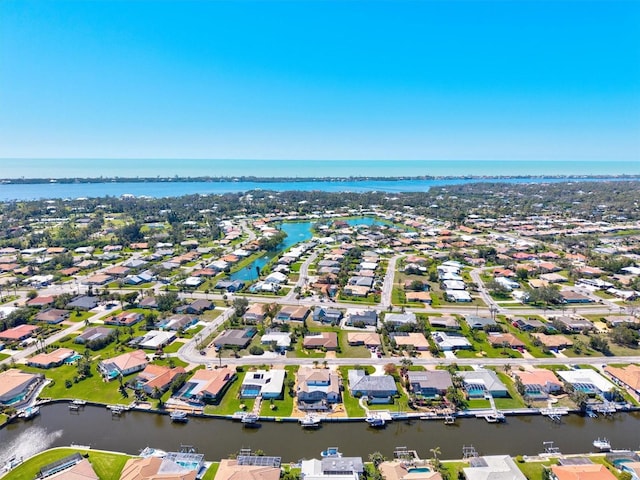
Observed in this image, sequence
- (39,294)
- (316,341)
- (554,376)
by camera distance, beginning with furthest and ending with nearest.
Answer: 1. (39,294)
2. (316,341)
3. (554,376)

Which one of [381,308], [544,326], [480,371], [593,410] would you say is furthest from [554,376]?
[381,308]

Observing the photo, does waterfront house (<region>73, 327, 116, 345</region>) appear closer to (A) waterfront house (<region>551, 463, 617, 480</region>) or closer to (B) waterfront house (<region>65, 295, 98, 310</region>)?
(B) waterfront house (<region>65, 295, 98, 310</region>)

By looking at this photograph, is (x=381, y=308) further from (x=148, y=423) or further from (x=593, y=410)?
(x=148, y=423)

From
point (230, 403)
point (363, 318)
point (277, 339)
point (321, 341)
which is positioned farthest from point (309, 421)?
point (363, 318)

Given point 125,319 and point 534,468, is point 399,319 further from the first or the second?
point 125,319

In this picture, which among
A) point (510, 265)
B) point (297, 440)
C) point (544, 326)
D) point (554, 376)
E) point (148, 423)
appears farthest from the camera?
point (510, 265)

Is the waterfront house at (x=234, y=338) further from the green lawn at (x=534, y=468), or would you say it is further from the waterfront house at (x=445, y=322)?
the green lawn at (x=534, y=468)

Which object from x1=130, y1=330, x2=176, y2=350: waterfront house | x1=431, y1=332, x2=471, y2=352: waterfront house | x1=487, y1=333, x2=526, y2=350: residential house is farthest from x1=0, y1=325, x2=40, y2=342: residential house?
x1=487, y1=333, x2=526, y2=350: residential house

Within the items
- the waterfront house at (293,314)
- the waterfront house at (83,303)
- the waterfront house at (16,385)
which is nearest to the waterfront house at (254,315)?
the waterfront house at (293,314)
